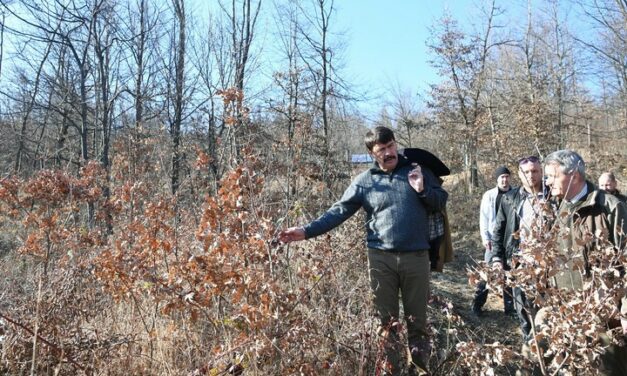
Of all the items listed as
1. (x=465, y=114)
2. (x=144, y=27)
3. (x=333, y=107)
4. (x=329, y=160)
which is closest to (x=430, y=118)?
(x=465, y=114)

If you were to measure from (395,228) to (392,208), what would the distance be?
0.13 m

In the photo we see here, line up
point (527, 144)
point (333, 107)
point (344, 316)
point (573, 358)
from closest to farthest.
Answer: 1. point (573, 358)
2. point (344, 316)
3. point (527, 144)
4. point (333, 107)

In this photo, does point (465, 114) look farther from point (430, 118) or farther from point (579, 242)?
point (579, 242)

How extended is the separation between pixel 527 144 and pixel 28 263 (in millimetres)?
11290

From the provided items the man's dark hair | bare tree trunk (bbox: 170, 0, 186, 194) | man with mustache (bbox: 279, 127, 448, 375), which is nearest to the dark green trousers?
man with mustache (bbox: 279, 127, 448, 375)

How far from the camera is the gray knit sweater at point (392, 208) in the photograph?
2.83 meters

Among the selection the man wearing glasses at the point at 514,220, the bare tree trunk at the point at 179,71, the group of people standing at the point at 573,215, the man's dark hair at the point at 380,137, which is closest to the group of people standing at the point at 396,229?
the man's dark hair at the point at 380,137

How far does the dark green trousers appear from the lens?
2857 millimetres

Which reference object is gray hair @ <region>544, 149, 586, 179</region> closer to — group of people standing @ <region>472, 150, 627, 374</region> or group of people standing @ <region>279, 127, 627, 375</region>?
group of people standing @ <region>472, 150, 627, 374</region>

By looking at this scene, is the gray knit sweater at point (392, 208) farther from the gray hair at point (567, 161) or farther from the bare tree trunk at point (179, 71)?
the bare tree trunk at point (179, 71)

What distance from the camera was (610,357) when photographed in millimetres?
2258

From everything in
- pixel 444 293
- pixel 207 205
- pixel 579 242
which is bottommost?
pixel 444 293

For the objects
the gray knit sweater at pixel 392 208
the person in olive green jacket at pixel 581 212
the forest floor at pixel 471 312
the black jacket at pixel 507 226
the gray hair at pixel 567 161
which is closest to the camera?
the person in olive green jacket at pixel 581 212

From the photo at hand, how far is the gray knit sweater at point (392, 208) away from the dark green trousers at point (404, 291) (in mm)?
77
